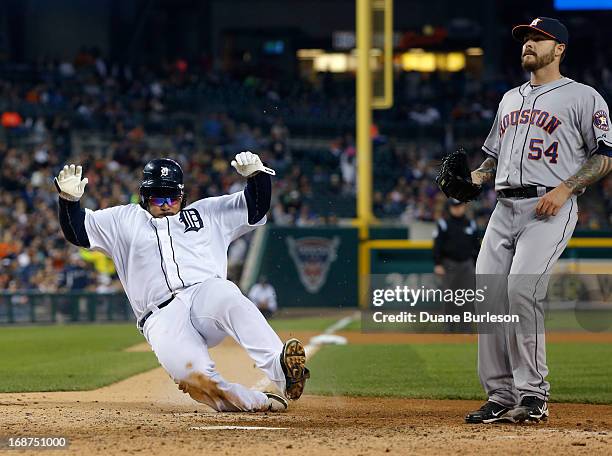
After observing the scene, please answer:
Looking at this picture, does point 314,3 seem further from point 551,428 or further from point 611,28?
point 551,428

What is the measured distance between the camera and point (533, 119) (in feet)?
18.3

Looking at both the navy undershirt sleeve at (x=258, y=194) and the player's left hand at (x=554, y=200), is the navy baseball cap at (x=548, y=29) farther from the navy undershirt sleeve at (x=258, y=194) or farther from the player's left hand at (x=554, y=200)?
the navy undershirt sleeve at (x=258, y=194)

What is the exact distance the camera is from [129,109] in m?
25.7

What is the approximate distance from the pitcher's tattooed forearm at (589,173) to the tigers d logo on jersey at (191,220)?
1979 millimetres

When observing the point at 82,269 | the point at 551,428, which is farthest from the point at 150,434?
the point at 82,269

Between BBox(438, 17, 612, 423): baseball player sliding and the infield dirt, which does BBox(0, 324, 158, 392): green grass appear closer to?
the infield dirt

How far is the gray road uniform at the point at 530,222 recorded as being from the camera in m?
5.46

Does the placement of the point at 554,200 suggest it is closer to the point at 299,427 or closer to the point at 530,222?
the point at 530,222

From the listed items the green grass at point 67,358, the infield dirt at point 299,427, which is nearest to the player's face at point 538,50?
the infield dirt at point 299,427

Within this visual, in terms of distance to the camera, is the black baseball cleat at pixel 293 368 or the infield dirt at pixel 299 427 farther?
the black baseball cleat at pixel 293 368

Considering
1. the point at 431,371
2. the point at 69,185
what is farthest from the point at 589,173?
the point at 431,371

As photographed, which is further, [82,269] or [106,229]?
[82,269]

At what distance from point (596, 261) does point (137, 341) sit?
21.4 ft

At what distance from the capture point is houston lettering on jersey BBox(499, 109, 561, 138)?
553cm
